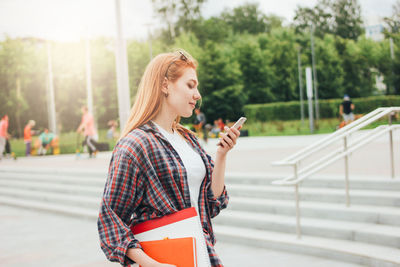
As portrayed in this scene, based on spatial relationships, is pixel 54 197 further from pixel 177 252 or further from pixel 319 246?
pixel 177 252

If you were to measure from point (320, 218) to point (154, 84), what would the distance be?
182 inches

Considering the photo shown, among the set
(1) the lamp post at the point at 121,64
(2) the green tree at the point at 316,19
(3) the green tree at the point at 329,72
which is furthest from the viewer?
(2) the green tree at the point at 316,19

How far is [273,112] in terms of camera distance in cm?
3750

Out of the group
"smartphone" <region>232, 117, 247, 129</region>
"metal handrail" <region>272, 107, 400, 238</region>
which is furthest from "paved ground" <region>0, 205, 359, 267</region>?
"smartphone" <region>232, 117, 247, 129</region>

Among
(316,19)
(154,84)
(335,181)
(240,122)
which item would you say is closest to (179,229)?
(240,122)

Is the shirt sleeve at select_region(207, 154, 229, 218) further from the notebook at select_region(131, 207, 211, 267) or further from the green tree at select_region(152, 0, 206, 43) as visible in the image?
the green tree at select_region(152, 0, 206, 43)

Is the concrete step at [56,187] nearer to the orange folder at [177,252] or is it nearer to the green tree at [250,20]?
the orange folder at [177,252]

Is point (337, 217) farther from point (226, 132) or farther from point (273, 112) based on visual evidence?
point (273, 112)

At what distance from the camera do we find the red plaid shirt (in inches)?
66.0

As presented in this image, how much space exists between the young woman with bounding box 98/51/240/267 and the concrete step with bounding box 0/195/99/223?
6.45 meters

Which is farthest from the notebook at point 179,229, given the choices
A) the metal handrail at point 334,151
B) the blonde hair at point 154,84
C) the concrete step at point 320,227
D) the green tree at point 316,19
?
the green tree at point 316,19

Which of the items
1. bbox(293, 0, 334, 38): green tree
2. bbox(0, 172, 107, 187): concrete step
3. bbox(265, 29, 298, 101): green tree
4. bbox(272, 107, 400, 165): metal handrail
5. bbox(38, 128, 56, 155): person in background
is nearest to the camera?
bbox(272, 107, 400, 165): metal handrail

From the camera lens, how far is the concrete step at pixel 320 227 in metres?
5.01

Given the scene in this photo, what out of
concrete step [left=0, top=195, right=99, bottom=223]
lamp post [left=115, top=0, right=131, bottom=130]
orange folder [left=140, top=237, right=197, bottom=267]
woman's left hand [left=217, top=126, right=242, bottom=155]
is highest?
lamp post [left=115, top=0, right=131, bottom=130]
